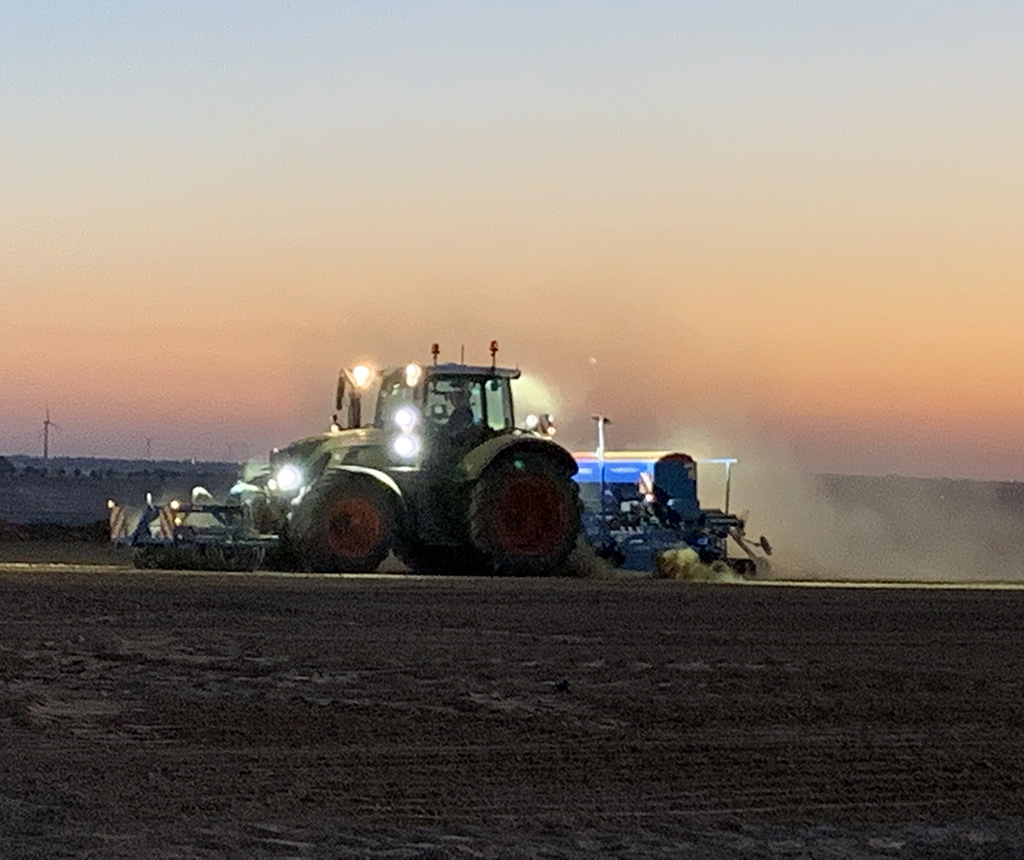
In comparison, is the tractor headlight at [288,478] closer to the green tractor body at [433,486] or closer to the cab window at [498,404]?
the green tractor body at [433,486]

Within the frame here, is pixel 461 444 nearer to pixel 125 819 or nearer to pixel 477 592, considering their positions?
pixel 477 592

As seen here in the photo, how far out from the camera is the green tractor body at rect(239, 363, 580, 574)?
2367cm

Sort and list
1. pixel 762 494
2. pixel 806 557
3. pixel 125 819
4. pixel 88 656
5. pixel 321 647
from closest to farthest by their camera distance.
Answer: pixel 125 819 → pixel 88 656 → pixel 321 647 → pixel 806 557 → pixel 762 494

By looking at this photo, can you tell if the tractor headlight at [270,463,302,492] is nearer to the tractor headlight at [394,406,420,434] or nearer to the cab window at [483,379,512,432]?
the tractor headlight at [394,406,420,434]

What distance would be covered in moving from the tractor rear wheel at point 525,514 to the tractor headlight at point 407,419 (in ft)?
3.57

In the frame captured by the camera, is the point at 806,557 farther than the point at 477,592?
Yes

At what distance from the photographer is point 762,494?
34000 mm

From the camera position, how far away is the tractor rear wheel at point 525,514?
77.9 ft

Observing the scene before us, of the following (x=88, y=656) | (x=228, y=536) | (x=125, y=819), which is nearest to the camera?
(x=125, y=819)

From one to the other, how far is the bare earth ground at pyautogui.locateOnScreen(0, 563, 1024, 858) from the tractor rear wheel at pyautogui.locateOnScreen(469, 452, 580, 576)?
4256mm

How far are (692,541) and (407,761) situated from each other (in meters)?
14.8

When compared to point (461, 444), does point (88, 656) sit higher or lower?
lower

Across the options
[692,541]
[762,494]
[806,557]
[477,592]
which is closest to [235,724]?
[477,592]

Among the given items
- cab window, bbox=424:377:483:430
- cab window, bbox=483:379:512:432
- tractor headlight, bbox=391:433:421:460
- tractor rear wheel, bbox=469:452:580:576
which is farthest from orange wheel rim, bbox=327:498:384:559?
cab window, bbox=483:379:512:432
